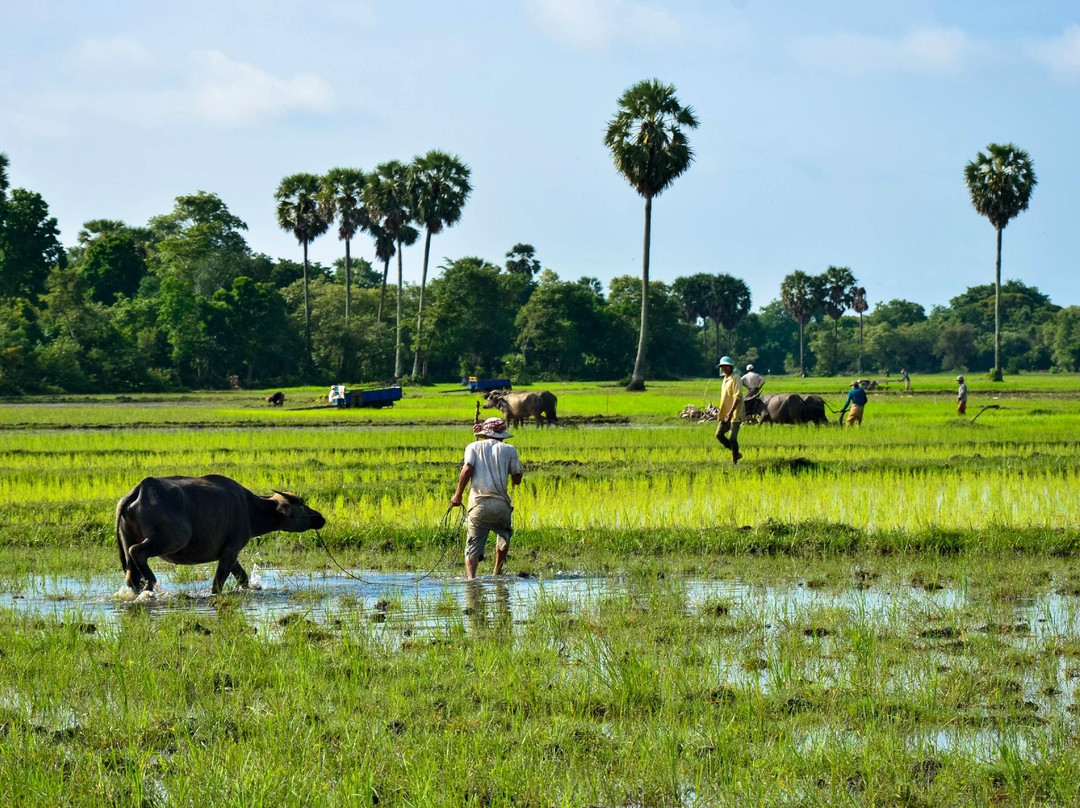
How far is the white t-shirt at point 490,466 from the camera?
9969 millimetres

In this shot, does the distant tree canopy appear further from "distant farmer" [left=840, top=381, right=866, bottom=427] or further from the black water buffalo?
the black water buffalo

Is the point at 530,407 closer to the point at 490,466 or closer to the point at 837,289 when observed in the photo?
the point at 490,466

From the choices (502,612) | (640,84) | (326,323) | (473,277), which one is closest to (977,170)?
(640,84)

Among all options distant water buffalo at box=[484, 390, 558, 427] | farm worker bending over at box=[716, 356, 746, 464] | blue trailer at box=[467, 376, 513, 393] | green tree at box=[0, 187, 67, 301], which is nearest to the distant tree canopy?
green tree at box=[0, 187, 67, 301]

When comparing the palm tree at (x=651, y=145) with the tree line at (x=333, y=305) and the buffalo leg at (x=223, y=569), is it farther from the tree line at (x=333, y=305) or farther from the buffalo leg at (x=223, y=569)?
the buffalo leg at (x=223, y=569)

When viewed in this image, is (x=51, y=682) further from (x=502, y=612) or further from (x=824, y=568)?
(x=824, y=568)

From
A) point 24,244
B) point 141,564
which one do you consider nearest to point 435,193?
point 24,244

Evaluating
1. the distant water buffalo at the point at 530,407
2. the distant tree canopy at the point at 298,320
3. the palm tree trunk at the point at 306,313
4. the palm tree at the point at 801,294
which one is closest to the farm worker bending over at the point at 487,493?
the distant water buffalo at the point at 530,407

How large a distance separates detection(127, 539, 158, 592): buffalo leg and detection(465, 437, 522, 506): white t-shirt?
2.54m

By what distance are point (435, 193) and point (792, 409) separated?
4372cm

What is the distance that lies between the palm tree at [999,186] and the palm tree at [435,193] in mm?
27539

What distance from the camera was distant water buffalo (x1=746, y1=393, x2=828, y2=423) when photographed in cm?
2866

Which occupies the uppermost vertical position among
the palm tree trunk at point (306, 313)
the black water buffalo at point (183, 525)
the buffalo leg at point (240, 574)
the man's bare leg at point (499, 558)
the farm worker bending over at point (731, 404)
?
the palm tree trunk at point (306, 313)

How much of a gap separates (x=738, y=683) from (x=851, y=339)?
118 m
